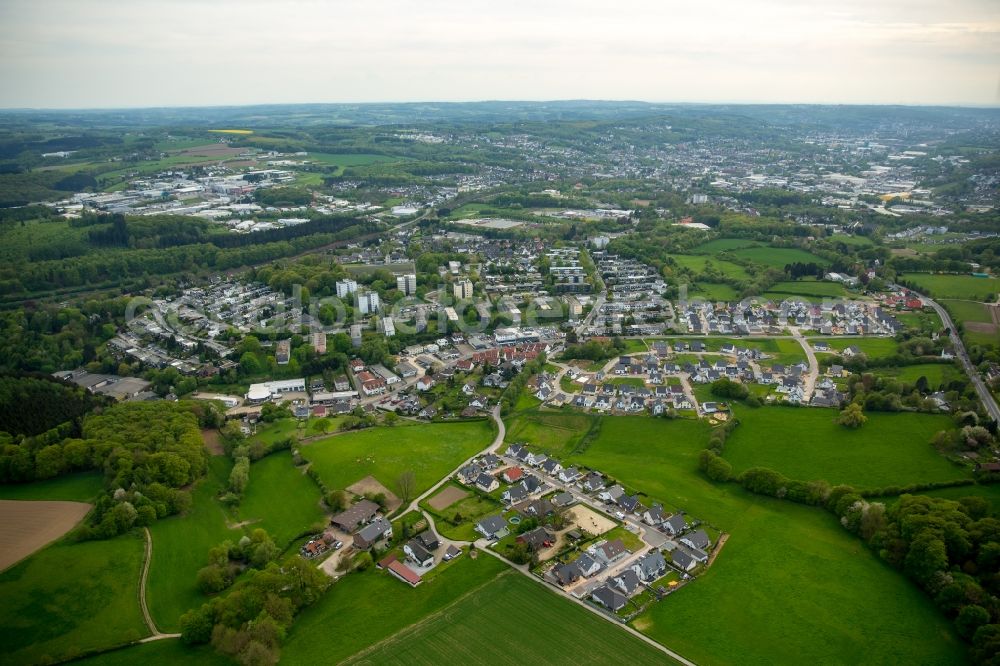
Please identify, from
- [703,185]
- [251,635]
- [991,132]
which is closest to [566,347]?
[251,635]

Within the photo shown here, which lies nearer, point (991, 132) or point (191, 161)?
point (191, 161)

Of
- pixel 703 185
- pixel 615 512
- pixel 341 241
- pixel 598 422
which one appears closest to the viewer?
pixel 615 512

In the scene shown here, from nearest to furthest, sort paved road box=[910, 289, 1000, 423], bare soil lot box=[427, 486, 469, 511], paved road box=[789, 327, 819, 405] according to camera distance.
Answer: bare soil lot box=[427, 486, 469, 511], paved road box=[910, 289, 1000, 423], paved road box=[789, 327, 819, 405]

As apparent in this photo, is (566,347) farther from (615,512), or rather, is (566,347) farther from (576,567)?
(576,567)

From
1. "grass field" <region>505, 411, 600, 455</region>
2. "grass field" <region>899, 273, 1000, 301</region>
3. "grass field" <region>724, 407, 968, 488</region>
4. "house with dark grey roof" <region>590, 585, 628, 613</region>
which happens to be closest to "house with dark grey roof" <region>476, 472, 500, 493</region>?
"grass field" <region>505, 411, 600, 455</region>

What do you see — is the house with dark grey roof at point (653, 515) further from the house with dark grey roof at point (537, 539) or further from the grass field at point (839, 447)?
the grass field at point (839, 447)

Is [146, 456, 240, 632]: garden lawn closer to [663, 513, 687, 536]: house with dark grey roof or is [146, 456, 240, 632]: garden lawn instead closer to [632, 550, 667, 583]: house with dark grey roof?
[632, 550, 667, 583]: house with dark grey roof

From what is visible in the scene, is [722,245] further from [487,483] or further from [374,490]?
[374,490]
